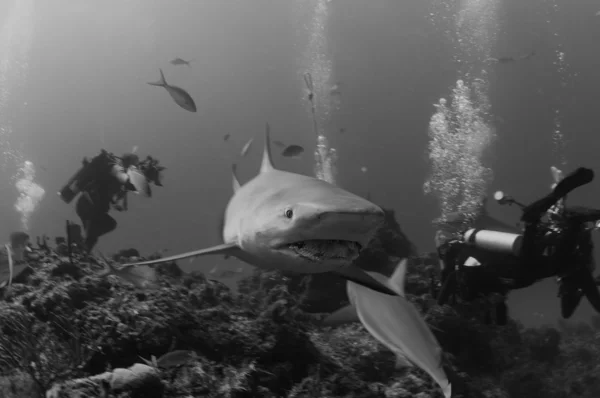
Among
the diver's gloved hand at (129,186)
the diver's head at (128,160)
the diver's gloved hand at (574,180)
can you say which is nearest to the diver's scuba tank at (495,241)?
the diver's gloved hand at (574,180)

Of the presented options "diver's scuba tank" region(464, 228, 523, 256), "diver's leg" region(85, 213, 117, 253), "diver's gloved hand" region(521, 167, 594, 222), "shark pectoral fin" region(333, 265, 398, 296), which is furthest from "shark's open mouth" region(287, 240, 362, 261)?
"diver's leg" region(85, 213, 117, 253)

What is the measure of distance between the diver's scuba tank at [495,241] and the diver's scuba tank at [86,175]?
6596 millimetres

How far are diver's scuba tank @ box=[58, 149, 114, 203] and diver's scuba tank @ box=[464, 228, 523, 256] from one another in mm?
6596

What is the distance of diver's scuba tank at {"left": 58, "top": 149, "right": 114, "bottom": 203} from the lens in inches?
286

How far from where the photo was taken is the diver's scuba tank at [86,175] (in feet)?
23.9

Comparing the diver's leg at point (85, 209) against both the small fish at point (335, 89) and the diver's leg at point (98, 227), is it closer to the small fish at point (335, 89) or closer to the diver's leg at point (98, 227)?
the diver's leg at point (98, 227)

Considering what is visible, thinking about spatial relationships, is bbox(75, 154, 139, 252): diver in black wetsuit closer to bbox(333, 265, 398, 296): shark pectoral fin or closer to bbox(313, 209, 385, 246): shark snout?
bbox(333, 265, 398, 296): shark pectoral fin

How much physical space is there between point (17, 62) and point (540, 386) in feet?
300

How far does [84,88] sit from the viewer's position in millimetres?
70062

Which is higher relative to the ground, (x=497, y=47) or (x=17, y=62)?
(x=17, y=62)

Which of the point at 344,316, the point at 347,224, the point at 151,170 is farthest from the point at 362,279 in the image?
the point at 151,170

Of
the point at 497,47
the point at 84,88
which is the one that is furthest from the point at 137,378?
the point at 84,88

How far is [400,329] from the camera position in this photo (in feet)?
6.97

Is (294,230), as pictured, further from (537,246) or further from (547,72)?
(547,72)
